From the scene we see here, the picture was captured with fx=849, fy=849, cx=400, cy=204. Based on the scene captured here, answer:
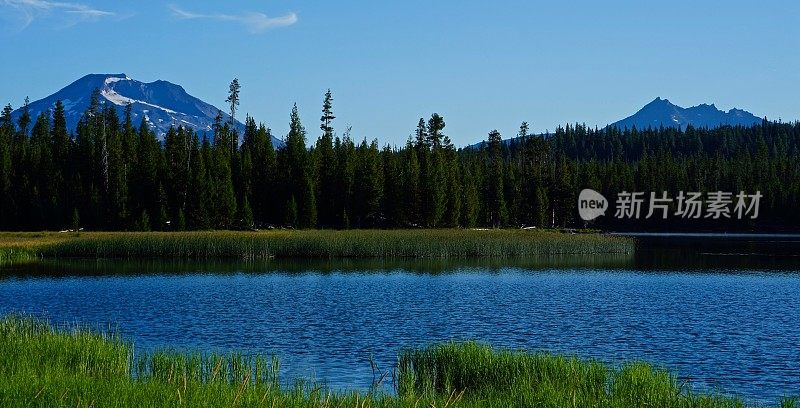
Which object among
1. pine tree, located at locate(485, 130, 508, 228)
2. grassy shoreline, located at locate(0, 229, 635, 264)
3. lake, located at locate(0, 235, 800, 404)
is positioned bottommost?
lake, located at locate(0, 235, 800, 404)

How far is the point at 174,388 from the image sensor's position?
49.9ft

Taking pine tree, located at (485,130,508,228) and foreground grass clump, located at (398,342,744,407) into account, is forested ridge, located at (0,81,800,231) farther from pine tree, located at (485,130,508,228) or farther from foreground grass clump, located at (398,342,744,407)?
foreground grass clump, located at (398,342,744,407)

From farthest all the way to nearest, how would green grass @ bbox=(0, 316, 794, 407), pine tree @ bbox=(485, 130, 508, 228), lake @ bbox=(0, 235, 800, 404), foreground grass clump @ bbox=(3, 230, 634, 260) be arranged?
pine tree @ bbox=(485, 130, 508, 228)
foreground grass clump @ bbox=(3, 230, 634, 260)
lake @ bbox=(0, 235, 800, 404)
green grass @ bbox=(0, 316, 794, 407)

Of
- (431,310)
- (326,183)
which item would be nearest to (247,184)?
(326,183)

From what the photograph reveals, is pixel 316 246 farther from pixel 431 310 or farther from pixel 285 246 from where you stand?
pixel 431 310

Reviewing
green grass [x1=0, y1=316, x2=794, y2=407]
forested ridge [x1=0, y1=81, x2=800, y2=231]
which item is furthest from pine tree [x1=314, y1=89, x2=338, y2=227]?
Answer: green grass [x1=0, y1=316, x2=794, y2=407]

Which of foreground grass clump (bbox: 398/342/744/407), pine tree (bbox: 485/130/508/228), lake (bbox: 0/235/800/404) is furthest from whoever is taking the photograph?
pine tree (bbox: 485/130/508/228)

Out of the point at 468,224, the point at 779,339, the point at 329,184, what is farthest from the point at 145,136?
the point at 779,339

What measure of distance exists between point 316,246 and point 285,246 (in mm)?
2707

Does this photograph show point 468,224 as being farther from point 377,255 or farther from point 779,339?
point 779,339

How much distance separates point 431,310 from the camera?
37.4 metres

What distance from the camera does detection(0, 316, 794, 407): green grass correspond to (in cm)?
1435

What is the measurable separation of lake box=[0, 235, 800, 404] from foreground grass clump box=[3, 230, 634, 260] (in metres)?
4.85

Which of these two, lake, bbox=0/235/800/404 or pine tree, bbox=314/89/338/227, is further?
pine tree, bbox=314/89/338/227
